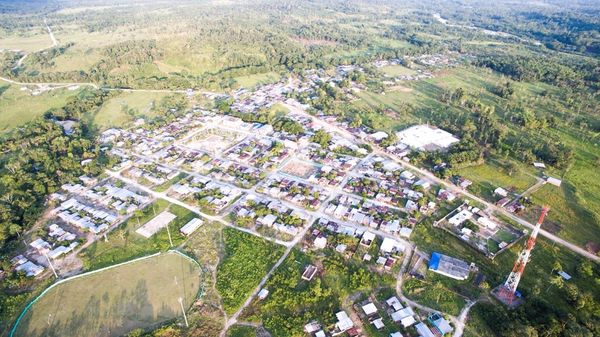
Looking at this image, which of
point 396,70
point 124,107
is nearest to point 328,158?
point 124,107

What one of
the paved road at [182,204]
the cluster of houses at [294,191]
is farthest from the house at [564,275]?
the paved road at [182,204]

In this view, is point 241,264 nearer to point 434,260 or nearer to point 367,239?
point 367,239

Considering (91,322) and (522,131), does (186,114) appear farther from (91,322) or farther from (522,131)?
(522,131)

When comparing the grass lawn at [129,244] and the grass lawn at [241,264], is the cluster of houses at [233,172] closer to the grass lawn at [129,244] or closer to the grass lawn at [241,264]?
the grass lawn at [129,244]

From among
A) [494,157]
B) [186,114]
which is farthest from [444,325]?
[186,114]

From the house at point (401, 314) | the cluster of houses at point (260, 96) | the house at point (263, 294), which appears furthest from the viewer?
the cluster of houses at point (260, 96)

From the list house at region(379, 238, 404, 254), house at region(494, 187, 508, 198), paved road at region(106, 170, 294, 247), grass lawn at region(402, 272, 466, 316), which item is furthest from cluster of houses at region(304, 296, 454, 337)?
house at region(494, 187, 508, 198)
